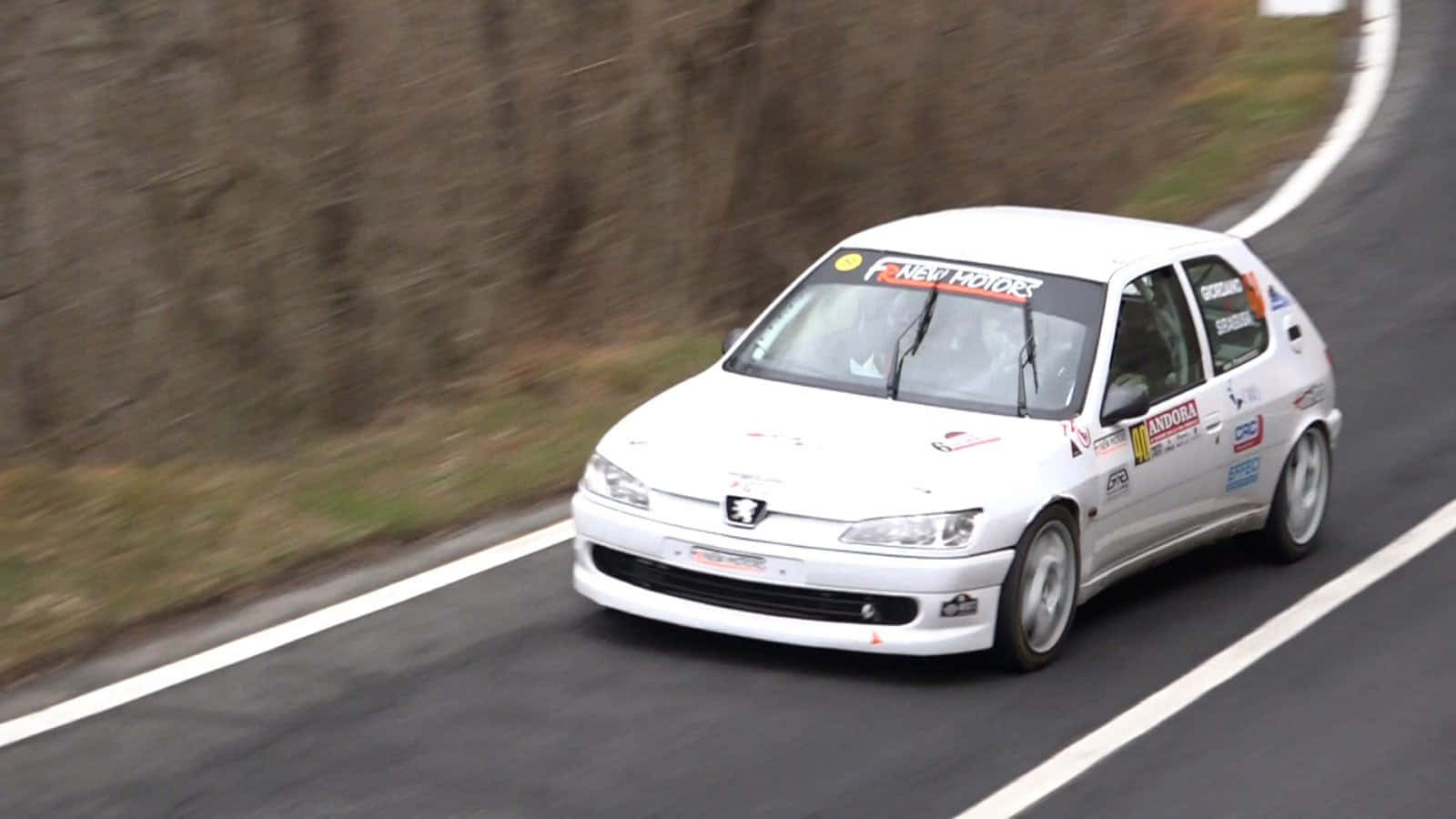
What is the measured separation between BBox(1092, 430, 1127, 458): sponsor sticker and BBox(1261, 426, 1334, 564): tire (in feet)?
4.91

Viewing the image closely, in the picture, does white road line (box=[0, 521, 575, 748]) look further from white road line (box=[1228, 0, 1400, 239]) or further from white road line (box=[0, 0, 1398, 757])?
white road line (box=[1228, 0, 1400, 239])

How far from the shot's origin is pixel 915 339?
30.6 feet

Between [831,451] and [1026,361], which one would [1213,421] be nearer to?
[1026,361]

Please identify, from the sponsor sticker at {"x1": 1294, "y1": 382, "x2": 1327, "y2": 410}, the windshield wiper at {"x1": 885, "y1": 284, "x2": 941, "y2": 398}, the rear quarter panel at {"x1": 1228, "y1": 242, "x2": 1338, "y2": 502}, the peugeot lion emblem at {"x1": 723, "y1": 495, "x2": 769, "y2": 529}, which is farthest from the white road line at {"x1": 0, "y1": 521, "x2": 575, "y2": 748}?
the sponsor sticker at {"x1": 1294, "y1": 382, "x2": 1327, "y2": 410}

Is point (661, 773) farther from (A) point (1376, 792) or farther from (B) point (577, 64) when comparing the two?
(B) point (577, 64)

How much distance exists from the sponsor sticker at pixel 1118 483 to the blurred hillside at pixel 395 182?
5219 millimetres

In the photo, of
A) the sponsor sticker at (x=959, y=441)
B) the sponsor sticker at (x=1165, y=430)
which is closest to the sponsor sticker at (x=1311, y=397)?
the sponsor sticker at (x=1165, y=430)

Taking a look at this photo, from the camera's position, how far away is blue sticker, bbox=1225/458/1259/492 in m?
9.86

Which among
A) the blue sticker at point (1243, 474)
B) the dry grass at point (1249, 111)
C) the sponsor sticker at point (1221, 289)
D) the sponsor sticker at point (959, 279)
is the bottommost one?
the dry grass at point (1249, 111)

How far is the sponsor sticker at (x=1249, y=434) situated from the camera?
9.86 meters

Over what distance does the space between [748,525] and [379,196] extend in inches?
250

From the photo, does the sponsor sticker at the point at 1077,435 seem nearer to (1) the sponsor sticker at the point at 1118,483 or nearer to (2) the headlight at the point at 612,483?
A: (1) the sponsor sticker at the point at 1118,483

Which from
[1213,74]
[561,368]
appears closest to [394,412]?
[561,368]

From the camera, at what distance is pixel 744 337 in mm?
9719
